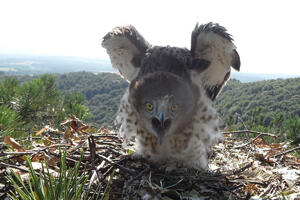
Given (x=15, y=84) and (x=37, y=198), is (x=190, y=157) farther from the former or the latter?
(x=15, y=84)

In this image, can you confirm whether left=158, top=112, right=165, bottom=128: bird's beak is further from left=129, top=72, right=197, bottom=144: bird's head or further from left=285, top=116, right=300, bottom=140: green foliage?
left=285, top=116, right=300, bottom=140: green foliage

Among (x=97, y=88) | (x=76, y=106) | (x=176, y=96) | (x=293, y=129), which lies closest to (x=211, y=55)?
(x=176, y=96)

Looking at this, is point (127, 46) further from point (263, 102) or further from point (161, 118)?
point (263, 102)

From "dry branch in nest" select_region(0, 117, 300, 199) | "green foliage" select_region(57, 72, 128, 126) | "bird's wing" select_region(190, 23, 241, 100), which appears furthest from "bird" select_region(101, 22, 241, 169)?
"green foliage" select_region(57, 72, 128, 126)

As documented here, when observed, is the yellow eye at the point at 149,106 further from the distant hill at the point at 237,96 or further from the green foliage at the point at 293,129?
the distant hill at the point at 237,96

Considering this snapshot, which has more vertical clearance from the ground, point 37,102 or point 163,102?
point 163,102

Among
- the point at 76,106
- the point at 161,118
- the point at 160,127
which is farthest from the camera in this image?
the point at 76,106

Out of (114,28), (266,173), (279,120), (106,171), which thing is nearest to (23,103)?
(114,28)
